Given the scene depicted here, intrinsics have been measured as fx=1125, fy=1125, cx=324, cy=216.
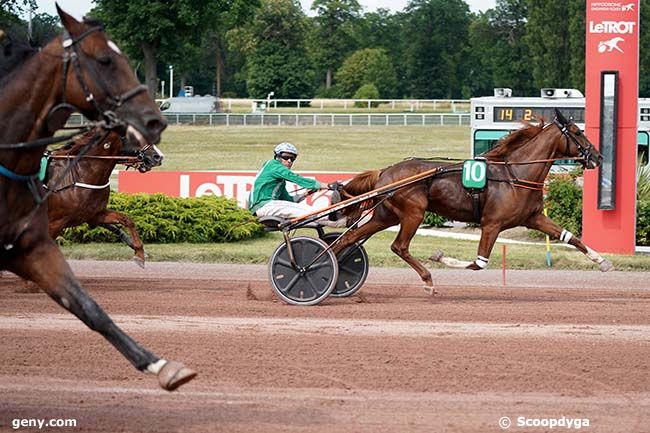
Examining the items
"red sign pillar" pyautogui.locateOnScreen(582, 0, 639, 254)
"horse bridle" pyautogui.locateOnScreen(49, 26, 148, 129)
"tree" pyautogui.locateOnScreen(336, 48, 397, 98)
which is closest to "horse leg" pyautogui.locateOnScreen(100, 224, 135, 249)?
"red sign pillar" pyautogui.locateOnScreen(582, 0, 639, 254)

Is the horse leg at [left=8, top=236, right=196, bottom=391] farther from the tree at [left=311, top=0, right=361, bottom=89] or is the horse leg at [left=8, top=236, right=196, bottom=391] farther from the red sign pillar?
the tree at [left=311, top=0, right=361, bottom=89]

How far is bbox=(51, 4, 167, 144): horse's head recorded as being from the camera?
5953 millimetres

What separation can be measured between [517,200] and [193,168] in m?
26.3

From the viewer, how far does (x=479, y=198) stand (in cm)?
1180

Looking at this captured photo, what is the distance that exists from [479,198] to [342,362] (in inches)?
159

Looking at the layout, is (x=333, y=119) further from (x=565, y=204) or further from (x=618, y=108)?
(x=618, y=108)

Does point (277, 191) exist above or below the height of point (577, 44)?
below

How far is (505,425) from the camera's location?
21.4 ft

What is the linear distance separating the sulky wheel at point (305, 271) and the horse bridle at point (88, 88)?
525 centimetres

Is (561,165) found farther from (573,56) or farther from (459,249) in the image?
(573,56)

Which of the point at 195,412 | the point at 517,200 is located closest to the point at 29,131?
the point at 195,412

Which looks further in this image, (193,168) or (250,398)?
(193,168)

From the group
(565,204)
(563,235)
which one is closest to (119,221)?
(563,235)

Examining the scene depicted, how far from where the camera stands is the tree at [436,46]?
84.7m
